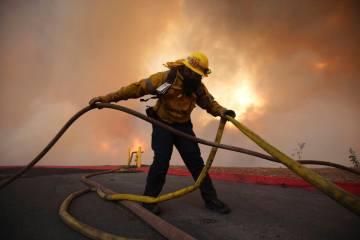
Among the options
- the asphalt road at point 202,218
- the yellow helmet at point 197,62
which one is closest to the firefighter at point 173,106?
the yellow helmet at point 197,62

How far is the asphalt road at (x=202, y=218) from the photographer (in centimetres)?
221

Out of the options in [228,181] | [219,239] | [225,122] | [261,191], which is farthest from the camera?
[228,181]

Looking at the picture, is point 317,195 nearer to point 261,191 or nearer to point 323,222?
point 261,191

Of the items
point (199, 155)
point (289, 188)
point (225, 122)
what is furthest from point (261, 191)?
point (225, 122)

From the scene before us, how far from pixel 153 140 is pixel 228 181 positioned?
2.78m

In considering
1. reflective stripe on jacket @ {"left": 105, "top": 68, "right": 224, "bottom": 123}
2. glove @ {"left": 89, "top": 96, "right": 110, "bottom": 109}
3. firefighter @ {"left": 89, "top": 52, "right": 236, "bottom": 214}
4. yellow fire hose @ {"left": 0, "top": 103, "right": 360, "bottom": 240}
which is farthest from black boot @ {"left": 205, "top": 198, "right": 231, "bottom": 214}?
glove @ {"left": 89, "top": 96, "right": 110, "bottom": 109}

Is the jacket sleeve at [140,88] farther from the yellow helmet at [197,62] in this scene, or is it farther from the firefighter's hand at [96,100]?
the yellow helmet at [197,62]

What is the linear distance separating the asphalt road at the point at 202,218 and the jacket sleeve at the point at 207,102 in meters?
1.14

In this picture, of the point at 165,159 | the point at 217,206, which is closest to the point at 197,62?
the point at 165,159

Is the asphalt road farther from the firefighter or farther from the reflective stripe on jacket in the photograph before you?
the reflective stripe on jacket

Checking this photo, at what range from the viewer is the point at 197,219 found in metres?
2.61

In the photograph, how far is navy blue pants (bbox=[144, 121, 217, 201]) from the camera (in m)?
3.02

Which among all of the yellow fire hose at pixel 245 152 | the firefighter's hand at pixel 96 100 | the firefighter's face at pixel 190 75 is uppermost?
the firefighter's face at pixel 190 75

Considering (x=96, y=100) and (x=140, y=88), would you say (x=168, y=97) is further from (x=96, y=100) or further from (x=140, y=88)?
(x=96, y=100)
